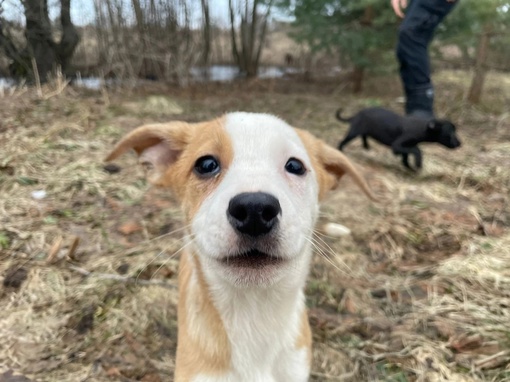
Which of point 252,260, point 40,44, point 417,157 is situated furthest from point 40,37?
point 252,260

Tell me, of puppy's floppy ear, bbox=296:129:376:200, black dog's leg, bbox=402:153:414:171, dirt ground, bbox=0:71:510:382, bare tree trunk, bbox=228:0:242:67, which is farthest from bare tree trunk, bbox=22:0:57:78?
puppy's floppy ear, bbox=296:129:376:200

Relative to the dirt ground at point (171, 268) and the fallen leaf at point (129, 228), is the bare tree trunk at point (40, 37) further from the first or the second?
the fallen leaf at point (129, 228)

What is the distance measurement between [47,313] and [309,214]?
1.95 m

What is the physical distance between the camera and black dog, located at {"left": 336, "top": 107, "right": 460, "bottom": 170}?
16.2 ft

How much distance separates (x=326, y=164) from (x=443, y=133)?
298 cm

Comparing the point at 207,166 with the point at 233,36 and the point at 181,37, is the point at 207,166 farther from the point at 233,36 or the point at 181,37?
the point at 233,36

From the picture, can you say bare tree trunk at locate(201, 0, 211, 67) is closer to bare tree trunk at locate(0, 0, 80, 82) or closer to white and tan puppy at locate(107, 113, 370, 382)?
bare tree trunk at locate(0, 0, 80, 82)

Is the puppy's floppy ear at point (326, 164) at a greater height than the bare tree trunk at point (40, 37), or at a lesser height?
lesser

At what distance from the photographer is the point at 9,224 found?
3.63 metres

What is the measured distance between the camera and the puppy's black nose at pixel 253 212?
1.56 meters

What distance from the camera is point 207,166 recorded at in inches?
81.0

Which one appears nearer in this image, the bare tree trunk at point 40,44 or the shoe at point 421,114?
the shoe at point 421,114

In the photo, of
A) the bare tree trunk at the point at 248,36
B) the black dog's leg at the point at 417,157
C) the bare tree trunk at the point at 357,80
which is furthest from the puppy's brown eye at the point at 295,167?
the bare tree trunk at the point at 248,36

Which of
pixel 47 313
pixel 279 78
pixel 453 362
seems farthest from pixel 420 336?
pixel 279 78
